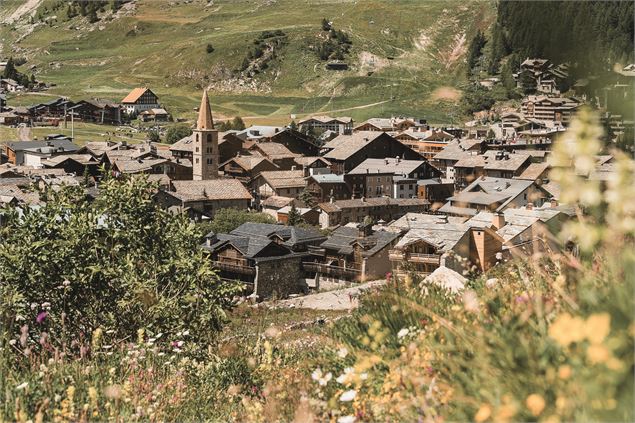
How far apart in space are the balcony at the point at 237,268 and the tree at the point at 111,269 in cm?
2518

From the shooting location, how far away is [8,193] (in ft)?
146

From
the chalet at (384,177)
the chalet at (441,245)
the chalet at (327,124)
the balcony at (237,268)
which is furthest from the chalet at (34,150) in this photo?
the chalet at (441,245)

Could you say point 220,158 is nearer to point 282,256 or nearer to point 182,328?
point 282,256

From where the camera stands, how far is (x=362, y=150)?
7031 cm

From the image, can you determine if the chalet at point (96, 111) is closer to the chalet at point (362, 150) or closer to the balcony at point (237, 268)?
the chalet at point (362, 150)

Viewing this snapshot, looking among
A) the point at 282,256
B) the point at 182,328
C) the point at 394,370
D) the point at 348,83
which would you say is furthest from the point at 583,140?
the point at 348,83

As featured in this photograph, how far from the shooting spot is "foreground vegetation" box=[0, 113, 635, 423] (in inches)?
96.3

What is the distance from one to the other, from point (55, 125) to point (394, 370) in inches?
3675

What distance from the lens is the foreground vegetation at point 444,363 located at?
2.45m

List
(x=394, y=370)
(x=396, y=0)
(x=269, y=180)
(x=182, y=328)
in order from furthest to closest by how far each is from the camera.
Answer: (x=396, y=0)
(x=269, y=180)
(x=182, y=328)
(x=394, y=370)

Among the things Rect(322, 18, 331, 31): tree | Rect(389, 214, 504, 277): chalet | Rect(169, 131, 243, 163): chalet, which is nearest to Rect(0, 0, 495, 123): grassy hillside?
Rect(322, 18, 331, 31): tree

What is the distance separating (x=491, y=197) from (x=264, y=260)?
19.0 m

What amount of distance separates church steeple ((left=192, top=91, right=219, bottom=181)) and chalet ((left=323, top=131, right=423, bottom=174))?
1069 cm

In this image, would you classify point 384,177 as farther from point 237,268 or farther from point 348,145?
point 237,268
